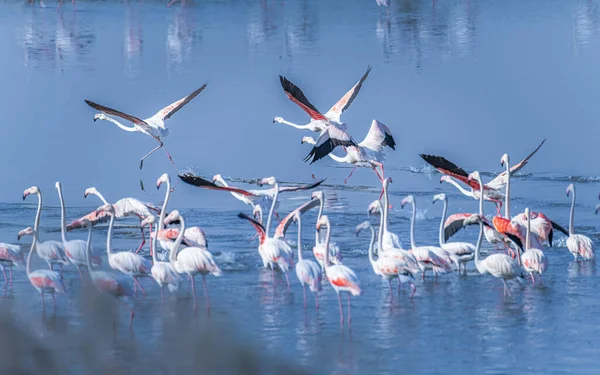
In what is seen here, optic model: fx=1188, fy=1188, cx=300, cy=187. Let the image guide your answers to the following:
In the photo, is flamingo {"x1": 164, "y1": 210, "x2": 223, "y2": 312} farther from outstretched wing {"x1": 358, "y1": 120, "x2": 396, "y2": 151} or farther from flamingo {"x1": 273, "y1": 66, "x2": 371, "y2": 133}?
outstretched wing {"x1": 358, "y1": 120, "x2": 396, "y2": 151}

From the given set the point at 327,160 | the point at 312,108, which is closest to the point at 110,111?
the point at 312,108

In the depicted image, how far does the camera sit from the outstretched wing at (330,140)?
41.7ft

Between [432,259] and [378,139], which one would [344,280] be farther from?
[378,139]

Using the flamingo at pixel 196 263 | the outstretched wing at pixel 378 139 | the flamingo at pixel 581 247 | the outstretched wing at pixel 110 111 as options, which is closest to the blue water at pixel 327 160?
the flamingo at pixel 581 247

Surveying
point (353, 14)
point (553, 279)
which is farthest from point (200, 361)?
point (353, 14)

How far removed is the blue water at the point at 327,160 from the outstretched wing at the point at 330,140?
530 mm

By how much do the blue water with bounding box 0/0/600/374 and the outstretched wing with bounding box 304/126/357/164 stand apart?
53 cm

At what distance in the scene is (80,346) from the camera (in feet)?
7.52

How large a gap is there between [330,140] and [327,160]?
7.56 ft

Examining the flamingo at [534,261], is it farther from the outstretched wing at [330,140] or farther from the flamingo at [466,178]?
the outstretched wing at [330,140]

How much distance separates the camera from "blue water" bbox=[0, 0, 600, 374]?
23.2 feet

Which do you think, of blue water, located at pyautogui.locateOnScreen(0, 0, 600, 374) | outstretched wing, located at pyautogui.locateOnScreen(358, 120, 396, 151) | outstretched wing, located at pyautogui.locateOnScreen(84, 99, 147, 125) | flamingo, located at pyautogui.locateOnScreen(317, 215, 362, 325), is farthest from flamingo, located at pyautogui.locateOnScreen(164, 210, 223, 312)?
outstretched wing, located at pyautogui.locateOnScreen(358, 120, 396, 151)

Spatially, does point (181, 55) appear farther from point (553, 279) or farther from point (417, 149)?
point (553, 279)

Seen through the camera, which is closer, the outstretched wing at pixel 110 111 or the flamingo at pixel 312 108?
the outstretched wing at pixel 110 111
